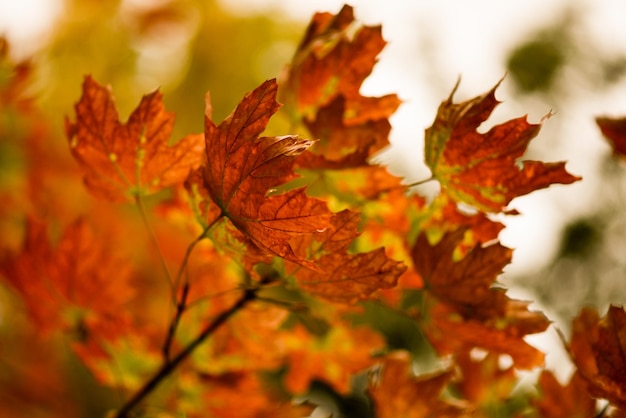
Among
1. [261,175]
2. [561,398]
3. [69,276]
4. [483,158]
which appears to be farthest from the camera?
[69,276]

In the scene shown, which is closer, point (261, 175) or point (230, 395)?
point (261, 175)

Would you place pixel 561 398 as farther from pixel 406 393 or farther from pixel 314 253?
pixel 314 253

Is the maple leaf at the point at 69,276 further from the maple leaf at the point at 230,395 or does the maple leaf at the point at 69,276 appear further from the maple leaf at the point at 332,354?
the maple leaf at the point at 332,354

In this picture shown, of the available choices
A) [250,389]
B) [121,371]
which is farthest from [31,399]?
[250,389]

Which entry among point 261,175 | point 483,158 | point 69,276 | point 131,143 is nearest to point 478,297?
point 483,158

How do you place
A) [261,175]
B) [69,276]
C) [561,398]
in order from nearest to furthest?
1. [261,175]
2. [561,398]
3. [69,276]

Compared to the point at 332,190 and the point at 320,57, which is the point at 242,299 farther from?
the point at 320,57
